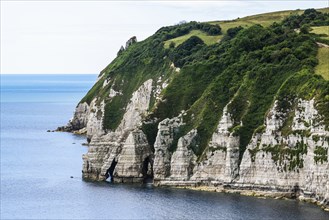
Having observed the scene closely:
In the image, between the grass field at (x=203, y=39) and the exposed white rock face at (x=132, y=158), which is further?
the grass field at (x=203, y=39)

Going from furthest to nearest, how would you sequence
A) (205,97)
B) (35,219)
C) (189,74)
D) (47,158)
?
(47,158) → (189,74) → (205,97) → (35,219)

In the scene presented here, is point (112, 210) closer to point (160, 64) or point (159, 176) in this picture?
point (159, 176)

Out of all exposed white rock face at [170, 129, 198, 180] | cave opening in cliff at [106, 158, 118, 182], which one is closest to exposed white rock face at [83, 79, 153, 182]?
cave opening in cliff at [106, 158, 118, 182]

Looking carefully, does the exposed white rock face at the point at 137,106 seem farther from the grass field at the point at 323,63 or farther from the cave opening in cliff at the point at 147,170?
the grass field at the point at 323,63

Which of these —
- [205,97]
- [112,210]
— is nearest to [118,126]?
[205,97]

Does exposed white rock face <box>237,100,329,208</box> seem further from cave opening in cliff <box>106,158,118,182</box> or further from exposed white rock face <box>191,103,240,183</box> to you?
cave opening in cliff <box>106,158,118,182</box>

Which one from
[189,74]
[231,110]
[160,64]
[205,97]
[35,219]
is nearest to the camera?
[35,219]

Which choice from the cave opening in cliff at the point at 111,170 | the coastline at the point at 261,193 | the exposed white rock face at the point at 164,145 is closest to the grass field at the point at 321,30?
the exposed white rock face at the point at 164,145

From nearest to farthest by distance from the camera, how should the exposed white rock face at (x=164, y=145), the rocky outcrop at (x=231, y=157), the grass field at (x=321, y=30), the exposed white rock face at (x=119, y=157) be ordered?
the rocky outcrop at (x=231, y=157), the exposed white rock face at (x=164, y=145), the exposed white rock face at (x=119, y=157), the grass field at (x=321, y=30)
